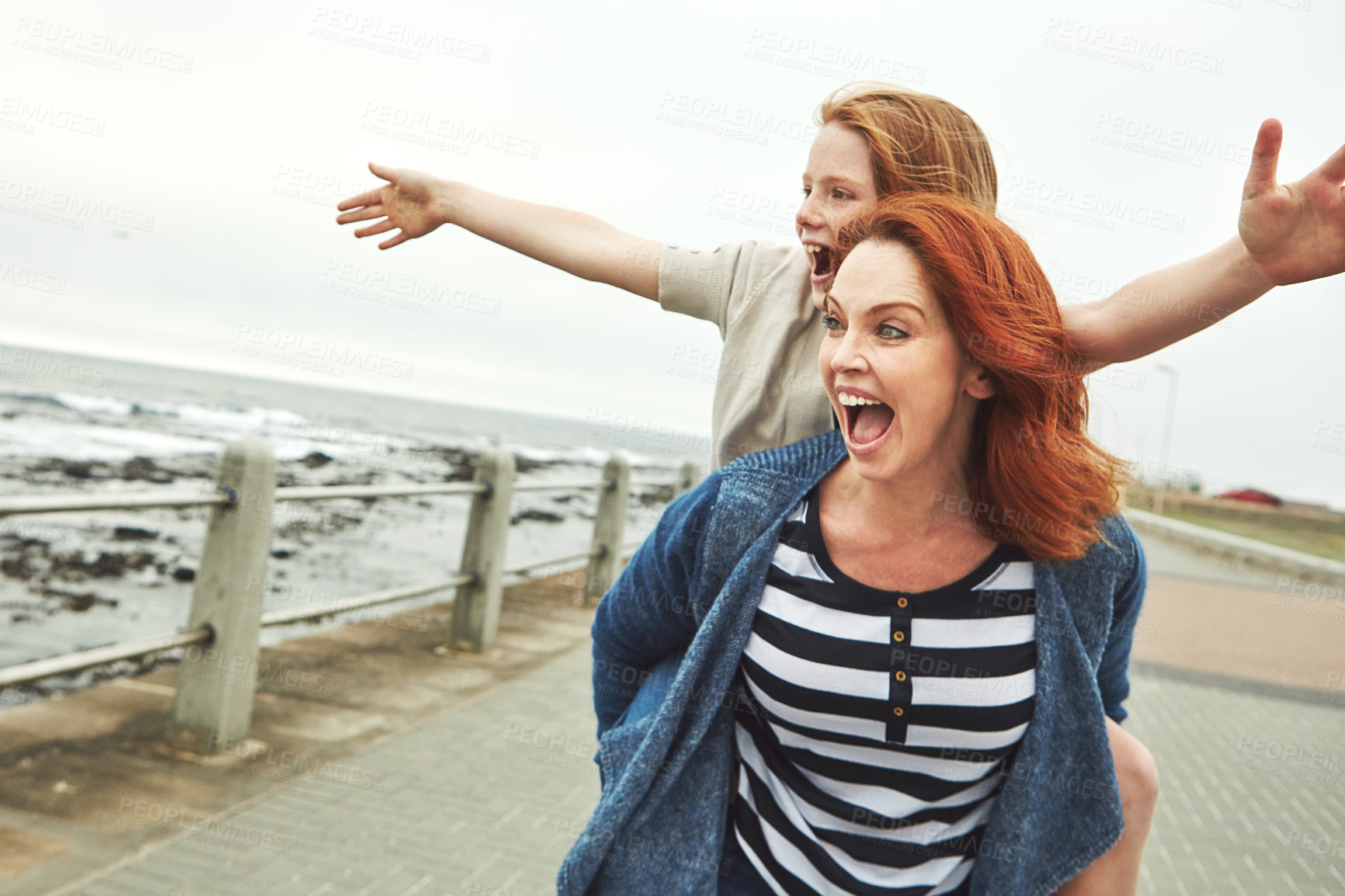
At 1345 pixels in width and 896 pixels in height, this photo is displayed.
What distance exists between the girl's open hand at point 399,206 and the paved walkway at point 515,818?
7.44ft

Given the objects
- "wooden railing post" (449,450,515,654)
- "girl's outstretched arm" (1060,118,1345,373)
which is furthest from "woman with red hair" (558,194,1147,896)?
"wooden railing post" (449,450,515,654)

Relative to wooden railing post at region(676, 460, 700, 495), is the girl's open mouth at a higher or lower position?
higher

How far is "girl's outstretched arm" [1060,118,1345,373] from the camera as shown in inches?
61.2

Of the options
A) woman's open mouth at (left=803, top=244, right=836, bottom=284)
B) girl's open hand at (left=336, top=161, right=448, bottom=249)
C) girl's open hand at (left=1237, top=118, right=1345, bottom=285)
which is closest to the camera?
girl's open hand at (left=1237, top=118, right=1345, bottom=285)

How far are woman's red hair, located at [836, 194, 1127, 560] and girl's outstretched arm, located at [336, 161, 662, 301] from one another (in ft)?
2.26

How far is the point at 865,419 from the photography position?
1791 mm

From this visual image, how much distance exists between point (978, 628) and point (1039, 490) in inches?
10.3

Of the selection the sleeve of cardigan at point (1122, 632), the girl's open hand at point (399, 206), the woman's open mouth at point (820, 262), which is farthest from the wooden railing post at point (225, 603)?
the sleeve of cardigan at point (1122, 632)

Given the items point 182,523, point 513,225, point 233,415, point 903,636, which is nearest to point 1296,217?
A: point 903,636

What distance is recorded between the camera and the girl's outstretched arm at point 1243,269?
61.2 inches

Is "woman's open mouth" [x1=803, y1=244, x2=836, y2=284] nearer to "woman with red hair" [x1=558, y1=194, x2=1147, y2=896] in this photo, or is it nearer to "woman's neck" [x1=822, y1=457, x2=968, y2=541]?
"woman with red hair" [x1=558, y1=194, x2=1147, y2=896]

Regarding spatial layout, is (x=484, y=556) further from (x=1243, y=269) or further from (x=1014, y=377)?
(x=1243, y=269)

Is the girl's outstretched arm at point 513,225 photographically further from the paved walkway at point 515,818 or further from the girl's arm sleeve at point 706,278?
the paved walkway at point 515,818

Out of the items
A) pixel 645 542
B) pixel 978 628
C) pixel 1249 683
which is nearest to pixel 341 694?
pixel 645 542
